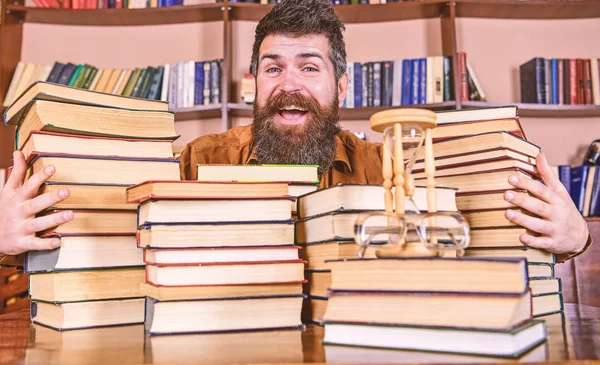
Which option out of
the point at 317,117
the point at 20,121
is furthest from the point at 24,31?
the point at 20,121

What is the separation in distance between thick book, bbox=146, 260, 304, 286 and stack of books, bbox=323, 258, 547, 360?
156 mm

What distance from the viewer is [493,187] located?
2.75 feet

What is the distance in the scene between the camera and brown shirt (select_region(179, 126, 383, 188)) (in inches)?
68.6

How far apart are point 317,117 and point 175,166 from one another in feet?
2.92

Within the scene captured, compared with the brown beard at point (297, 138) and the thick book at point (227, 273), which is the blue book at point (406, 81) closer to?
the brown beard at point (297, 138)

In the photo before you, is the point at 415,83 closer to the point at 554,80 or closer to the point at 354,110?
the point at 354,110

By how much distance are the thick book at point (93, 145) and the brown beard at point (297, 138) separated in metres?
0.82

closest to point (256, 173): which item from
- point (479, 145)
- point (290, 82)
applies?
point (479, 145)

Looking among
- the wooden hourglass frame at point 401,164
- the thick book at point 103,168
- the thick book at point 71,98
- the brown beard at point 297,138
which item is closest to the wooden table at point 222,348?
the wooden hourglass frame at point 401,164

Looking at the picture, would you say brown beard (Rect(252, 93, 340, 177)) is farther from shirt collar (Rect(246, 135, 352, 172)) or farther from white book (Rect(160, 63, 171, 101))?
white book (Rect(160, 63, 171, 101))

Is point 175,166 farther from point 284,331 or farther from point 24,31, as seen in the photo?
point 24,31

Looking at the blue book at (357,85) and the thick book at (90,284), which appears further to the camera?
the blue book at (357,85)

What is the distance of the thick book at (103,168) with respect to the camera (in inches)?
32.1

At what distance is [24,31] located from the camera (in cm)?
285
